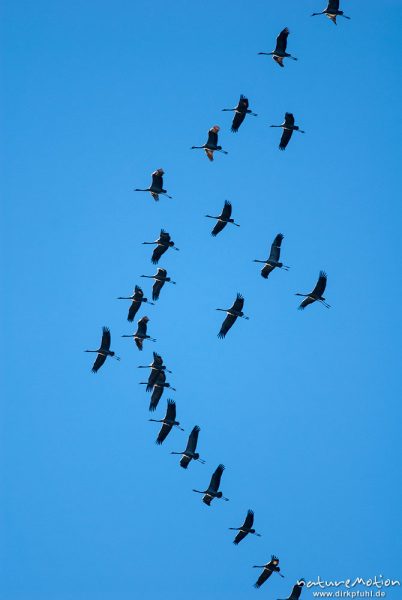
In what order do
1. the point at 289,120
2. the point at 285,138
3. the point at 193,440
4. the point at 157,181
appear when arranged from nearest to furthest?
the point at 193,440 → the point at 289,120 → the point at 285,138 → the point at 157,181

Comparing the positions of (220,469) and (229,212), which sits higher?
(229,212)

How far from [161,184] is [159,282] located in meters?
3.62

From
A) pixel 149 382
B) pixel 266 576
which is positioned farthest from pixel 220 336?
pixel 266 576

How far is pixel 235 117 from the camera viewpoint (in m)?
79.9

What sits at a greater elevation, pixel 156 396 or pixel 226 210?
pixel 226 210

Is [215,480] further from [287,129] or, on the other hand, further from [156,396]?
[287,129]

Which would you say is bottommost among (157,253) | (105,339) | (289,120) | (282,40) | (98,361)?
(98,361)

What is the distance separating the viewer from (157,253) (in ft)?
270

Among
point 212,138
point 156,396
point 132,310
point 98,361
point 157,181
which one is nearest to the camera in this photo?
point 156,396

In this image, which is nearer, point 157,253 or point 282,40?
point 282,40

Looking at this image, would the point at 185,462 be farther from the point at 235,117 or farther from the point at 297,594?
the point at 235,117

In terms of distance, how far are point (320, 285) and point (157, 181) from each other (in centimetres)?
779

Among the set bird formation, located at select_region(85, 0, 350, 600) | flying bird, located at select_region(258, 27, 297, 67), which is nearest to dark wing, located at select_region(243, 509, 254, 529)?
bird formation, located at select_region(85, 0, 350, 600)

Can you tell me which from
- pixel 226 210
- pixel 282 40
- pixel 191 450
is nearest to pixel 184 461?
pixel 191 450
